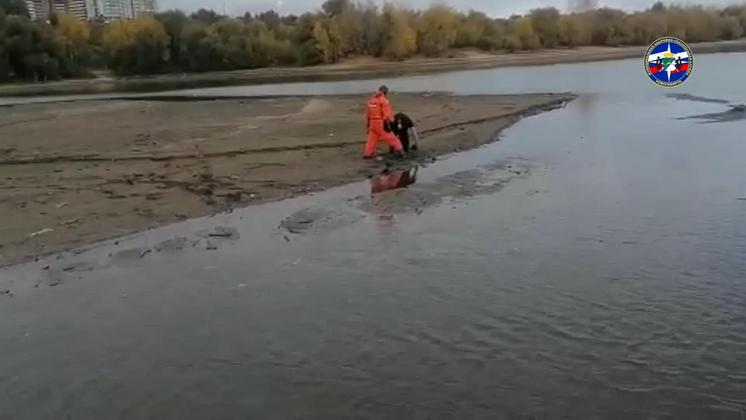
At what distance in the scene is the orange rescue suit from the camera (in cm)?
1705

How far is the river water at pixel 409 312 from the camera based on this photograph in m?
6.24

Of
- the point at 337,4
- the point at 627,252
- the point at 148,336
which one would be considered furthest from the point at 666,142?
the point at 337,4

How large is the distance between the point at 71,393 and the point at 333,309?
279cm

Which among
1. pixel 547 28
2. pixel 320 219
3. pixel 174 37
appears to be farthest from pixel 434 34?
pixel 320 219

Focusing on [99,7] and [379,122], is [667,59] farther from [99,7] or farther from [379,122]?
[99,7]

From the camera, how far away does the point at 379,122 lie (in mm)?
17188

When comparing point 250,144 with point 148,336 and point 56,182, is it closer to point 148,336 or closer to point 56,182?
point 56,182

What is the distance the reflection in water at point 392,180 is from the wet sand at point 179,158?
0.39 metres

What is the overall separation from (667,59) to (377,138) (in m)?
16.3

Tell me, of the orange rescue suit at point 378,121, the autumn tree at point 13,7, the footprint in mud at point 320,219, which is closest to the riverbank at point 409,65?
the autumn tree at point 13,7

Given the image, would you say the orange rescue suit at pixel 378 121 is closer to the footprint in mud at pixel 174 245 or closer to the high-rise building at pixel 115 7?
the footprint in mud at pixel 174 245

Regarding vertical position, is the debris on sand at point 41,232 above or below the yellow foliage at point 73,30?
below

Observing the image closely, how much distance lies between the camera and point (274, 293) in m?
8.90

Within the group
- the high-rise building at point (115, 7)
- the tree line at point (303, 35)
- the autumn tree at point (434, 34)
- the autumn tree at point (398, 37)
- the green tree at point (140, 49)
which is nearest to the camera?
the tree line at point (303, 35)
